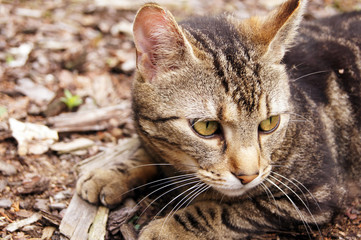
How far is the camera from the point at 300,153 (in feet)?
9.48

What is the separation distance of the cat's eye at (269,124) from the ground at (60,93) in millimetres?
835

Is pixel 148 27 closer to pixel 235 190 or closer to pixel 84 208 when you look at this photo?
pixel 235 190

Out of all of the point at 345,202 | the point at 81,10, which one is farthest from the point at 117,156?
the point at 81,10

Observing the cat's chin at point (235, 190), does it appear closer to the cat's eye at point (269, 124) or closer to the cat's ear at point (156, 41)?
the cat's eye at point (269, 124)

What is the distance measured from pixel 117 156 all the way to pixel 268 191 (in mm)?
1492

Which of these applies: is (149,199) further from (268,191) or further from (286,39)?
(286,39)

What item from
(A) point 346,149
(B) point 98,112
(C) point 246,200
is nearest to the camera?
(C) point 246,200

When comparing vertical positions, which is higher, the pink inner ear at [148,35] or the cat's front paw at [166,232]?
the pink inner ear at [148,35]

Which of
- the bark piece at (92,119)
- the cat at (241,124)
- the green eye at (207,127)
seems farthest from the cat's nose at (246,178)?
the bark piece at (92,119)

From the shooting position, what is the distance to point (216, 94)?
243cm

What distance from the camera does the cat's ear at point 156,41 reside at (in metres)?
2.38

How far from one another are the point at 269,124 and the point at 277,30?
0.63m

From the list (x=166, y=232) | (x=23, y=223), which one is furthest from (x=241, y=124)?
(x=23, y=223)

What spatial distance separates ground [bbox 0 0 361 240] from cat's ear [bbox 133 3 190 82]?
1166 millimetres
